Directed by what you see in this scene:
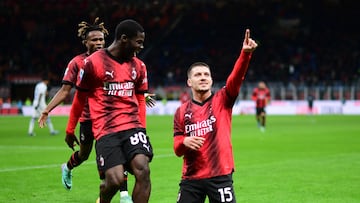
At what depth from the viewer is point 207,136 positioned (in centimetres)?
695

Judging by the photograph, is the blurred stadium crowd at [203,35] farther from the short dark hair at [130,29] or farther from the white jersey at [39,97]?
the short dark hair at [130,29]

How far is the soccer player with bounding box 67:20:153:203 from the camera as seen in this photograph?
768cm

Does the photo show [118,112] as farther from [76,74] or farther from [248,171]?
[248,171]

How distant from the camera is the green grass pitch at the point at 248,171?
35.8ft

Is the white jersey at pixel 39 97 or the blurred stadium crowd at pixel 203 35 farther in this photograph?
the blurred stadium crowd at pixel 203 35

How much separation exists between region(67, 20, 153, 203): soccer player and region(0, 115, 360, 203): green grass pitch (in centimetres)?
275

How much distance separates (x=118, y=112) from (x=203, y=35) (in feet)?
181

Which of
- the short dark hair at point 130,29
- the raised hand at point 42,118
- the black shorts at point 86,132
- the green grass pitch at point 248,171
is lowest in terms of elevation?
the green grass pitch at point 248,171

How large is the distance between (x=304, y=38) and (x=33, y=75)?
73.8 ft

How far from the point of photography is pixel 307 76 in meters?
54.2

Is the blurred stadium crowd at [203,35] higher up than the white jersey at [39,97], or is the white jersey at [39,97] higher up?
the blurred stadium crowd at [203,35]

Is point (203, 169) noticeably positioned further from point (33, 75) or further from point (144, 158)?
point (33, 75)

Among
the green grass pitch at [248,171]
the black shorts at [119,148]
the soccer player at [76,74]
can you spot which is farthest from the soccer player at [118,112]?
the green grass pitch at [248,171]

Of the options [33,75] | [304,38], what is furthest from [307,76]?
[33,75]
